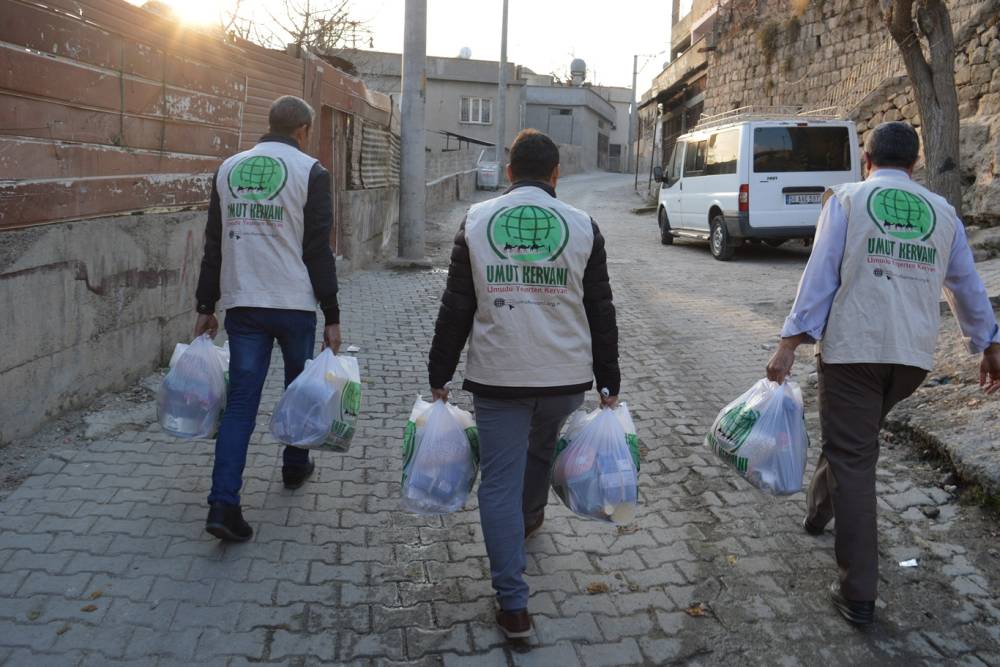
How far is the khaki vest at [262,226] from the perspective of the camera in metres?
3.67

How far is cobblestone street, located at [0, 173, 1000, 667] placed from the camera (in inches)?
120

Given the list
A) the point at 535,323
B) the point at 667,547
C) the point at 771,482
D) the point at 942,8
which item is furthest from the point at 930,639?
the point at 942,8

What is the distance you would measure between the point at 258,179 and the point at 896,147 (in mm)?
2515

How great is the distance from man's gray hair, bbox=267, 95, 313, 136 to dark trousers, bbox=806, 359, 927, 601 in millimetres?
2439

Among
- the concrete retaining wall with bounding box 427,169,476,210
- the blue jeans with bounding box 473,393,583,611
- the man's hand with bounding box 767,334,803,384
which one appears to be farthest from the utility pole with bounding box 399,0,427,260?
the concrete retaining wall with bounding box 427,169,476,210

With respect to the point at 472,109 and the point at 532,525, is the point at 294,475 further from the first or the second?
the point at 472,109

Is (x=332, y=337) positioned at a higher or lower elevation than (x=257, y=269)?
lower

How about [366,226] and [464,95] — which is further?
[464,95]

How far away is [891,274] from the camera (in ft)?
10.4

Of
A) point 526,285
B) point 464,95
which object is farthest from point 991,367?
point 464,95

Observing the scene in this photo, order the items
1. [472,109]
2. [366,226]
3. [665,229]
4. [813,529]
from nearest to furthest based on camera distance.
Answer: [813,529] → [366,226] → [665,229] → [472,109]

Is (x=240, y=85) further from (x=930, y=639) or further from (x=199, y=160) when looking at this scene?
(x=930, y=639)

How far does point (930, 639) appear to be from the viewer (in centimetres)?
317

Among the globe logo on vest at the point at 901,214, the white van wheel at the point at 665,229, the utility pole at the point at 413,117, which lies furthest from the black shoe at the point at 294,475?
the white van wheel at the point at 665,229
